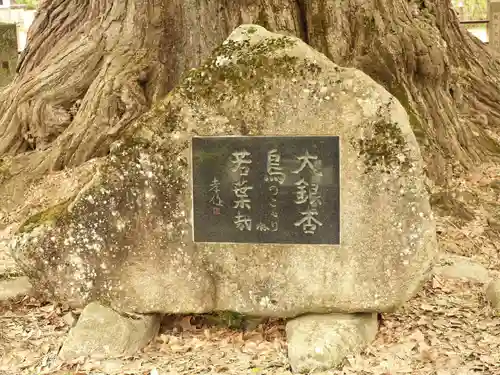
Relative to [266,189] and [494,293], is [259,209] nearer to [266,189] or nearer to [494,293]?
[266,189]

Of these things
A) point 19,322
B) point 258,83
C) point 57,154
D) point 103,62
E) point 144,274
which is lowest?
point 19,322

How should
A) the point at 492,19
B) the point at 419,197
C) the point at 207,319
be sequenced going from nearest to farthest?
the point at 419,197
the point at 207,319
the point at 492,19

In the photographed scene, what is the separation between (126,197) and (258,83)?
1064 millimetres

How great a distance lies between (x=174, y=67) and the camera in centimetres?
624

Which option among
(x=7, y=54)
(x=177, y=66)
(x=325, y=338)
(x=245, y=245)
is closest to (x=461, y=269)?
(x=325, y=338)

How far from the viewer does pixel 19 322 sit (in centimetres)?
425

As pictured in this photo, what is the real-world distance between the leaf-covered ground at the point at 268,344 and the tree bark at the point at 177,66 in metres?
1.93

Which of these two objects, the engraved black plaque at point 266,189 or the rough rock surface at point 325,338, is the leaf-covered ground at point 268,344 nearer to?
the rough rock surface at point 325,338

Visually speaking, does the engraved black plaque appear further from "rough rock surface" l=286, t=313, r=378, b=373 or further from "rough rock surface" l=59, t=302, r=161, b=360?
"rough rock surface" l=59, t=302, r=161, b=360

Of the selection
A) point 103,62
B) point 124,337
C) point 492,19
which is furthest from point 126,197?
point 492,19

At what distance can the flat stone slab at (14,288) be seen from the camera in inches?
180

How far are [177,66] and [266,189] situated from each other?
9.79 ft

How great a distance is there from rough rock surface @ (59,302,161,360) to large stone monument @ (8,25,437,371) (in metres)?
0.05

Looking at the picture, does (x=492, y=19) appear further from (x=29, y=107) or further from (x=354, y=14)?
(x=29, y=107)
